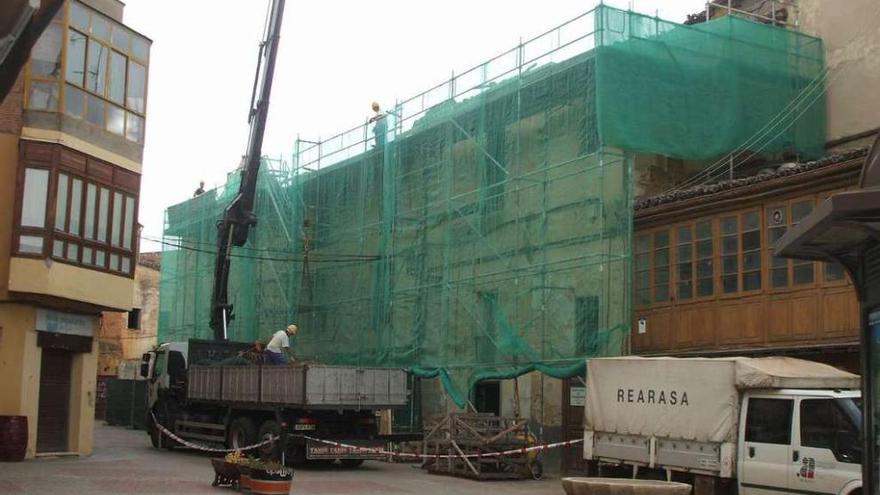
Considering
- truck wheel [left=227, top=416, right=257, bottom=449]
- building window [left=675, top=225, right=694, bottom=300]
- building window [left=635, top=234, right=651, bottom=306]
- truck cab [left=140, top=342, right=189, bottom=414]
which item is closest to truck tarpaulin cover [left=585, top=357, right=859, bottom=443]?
building window [left=675, top=225, right=694, bottom=300]

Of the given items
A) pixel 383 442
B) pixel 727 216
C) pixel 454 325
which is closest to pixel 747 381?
pixel 727 216

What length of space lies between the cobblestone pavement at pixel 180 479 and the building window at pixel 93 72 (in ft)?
24.5

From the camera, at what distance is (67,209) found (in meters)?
20.8

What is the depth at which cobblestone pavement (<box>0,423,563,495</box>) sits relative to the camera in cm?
1554

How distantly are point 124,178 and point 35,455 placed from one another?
6441 mm

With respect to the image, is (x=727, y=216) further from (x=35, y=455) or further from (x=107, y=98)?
(x=35, y=455)

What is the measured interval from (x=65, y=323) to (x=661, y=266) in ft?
43.0

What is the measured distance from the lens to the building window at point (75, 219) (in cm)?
2011

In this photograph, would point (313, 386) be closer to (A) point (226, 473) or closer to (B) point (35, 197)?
(A) point (226, 473)

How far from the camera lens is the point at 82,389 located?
22125mm

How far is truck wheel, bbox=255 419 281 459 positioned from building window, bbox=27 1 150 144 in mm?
7726

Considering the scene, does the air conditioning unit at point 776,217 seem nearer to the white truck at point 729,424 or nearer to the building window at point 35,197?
the white truck at point 729,424

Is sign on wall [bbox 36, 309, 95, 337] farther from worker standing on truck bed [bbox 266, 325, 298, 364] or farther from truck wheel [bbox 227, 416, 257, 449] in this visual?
worker standing on truck bed [bbox 266, 325, 298, 364]

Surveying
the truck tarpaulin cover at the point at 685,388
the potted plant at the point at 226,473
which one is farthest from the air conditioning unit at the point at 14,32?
the truck tarpaulin cover at the point at 685,388
